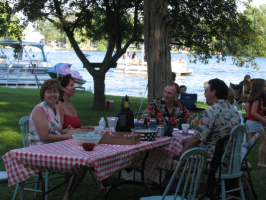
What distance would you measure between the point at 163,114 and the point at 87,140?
2.13 meters

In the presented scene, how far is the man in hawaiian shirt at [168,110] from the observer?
561 centimetres

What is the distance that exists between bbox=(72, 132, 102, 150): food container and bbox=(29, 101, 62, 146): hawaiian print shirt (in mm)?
747

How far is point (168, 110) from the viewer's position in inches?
224

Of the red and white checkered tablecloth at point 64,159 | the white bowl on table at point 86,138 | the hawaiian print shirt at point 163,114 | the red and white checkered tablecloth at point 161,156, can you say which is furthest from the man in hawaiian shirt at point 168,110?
the white bowl on table at point 86,138

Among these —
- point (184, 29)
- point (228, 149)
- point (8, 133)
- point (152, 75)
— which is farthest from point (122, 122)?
point (184, 29)

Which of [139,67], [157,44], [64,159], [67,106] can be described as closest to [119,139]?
[64,159]

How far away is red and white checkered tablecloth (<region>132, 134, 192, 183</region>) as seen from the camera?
4758 millimetres

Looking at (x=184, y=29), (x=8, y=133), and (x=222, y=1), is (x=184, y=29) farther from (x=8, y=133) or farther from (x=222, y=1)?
(x=8, y=133)

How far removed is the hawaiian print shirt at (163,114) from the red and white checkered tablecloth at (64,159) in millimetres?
1735

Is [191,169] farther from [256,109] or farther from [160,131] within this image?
[256,109]

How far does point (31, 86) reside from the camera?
2720 cm

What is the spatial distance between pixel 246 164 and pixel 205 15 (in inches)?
381

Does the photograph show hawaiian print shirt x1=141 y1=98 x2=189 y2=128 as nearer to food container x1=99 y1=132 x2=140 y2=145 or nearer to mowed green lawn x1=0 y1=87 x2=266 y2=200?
mowed green lawn x1=0 y1=87 x2=266 y2=200

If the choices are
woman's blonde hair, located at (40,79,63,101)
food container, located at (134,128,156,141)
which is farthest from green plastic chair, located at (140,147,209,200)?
woman's blonde hair, located at (40,79,63,101)
